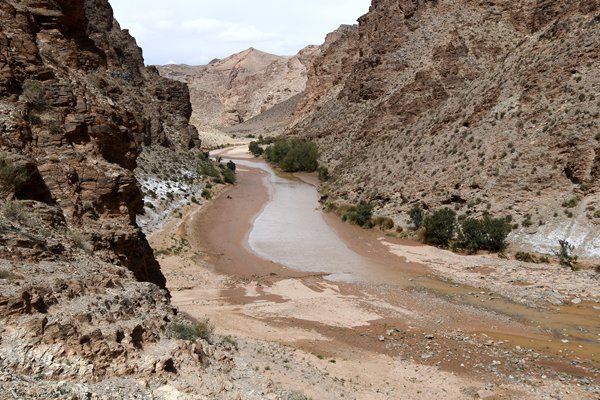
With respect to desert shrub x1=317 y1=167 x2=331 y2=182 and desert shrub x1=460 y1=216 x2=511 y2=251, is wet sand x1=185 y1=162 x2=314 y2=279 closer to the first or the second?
desert shrub x1=317 y1=167 x2=331 y2=182

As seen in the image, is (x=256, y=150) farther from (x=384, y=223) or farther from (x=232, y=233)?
(x=232, y=233)

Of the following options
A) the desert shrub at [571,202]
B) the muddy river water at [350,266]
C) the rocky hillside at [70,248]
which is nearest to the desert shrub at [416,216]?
the muddy river water at [350,266]

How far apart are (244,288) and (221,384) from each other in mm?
14378

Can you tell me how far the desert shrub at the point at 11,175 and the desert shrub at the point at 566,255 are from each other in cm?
2138

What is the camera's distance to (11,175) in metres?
8.77

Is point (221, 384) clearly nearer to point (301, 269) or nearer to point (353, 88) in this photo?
point (301, 269)

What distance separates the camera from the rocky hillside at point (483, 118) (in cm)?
2778

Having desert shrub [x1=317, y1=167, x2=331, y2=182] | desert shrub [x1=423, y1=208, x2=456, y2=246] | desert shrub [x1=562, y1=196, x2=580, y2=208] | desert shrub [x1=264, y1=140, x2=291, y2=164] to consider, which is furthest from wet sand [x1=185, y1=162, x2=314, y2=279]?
desert shrub [x1=264, y1=140, x2=291, y2=164]

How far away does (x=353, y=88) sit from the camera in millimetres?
63812

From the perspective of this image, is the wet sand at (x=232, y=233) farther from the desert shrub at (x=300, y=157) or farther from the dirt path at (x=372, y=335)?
the desert shrub at (x=300, y=157)

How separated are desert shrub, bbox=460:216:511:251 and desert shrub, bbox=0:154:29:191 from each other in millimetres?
22239

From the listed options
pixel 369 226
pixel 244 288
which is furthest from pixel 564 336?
pixel 369 226

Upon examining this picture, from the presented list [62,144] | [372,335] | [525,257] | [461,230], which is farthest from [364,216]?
[62,144]

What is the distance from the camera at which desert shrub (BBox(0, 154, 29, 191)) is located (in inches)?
342
